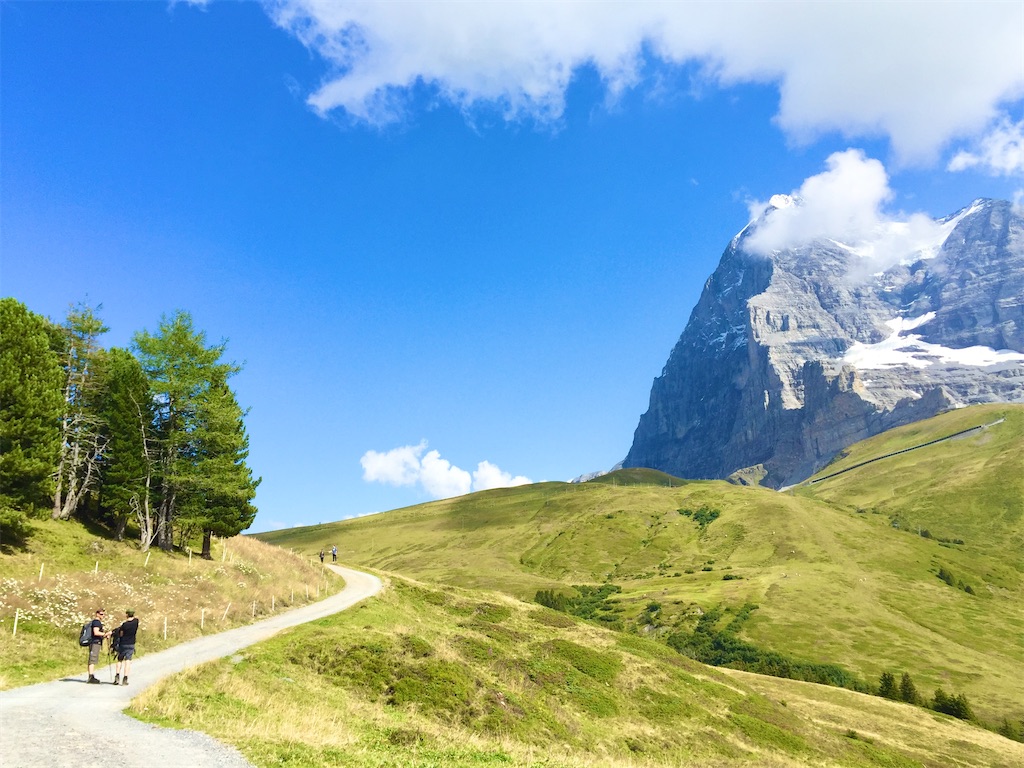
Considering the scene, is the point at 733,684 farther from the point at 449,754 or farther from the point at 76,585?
the point at 76,585

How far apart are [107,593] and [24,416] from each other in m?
14.8

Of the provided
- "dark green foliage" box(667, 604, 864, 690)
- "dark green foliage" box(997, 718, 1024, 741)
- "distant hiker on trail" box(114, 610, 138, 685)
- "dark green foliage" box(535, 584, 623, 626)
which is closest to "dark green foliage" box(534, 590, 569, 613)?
"dark green foliage" box(535, 584, 623, 626)

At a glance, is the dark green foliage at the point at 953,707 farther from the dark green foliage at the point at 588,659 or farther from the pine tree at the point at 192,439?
the pine tree at the point at 192,439

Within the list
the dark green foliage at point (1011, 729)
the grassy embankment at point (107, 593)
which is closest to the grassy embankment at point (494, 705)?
the grassy embankment at point (107, 593)

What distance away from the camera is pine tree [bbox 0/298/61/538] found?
41.5 meters

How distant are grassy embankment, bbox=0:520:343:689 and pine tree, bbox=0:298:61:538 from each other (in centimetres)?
318

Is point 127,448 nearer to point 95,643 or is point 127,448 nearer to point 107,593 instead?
point 107,593

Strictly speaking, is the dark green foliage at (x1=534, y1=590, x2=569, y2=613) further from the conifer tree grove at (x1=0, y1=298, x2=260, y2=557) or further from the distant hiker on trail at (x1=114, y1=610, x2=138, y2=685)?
the distant hiker on trail at (x1=114, y1=610, x2=138, y2=685)

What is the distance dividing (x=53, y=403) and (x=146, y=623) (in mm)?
20659

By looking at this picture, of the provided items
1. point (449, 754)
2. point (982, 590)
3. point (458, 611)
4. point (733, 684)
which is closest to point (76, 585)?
point (449, 754)

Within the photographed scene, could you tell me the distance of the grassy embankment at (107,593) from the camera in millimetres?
28219

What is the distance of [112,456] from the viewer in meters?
53.7

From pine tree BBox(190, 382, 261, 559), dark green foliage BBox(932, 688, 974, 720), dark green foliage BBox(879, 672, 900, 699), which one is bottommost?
dark green foliage BBox(932, 688, 974, 720)

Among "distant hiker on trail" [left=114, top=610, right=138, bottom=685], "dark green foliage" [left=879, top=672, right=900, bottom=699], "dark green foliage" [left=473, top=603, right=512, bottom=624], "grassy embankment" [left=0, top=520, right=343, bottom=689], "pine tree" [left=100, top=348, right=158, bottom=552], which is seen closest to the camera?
"distant hiker on trail" [left=114, top=610, right=138, bottom=685]
